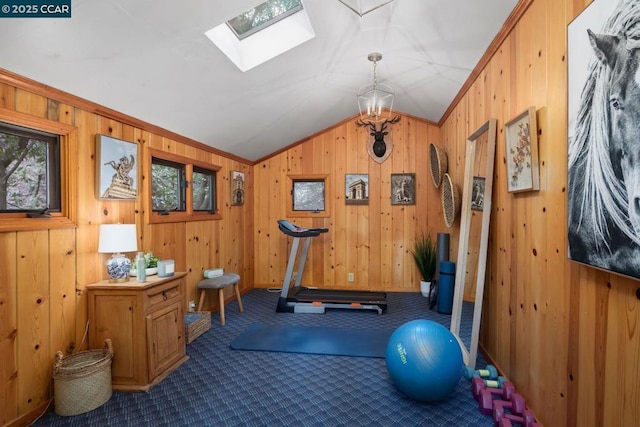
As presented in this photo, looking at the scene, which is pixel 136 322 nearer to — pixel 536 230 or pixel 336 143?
pixel 536 230

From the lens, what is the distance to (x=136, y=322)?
7.16 feet

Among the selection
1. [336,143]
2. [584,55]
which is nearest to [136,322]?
[584,55]

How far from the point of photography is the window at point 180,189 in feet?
10.2

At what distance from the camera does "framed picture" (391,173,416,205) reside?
4.82m

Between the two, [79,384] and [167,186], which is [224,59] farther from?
[79,384]

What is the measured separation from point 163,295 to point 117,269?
0.38m

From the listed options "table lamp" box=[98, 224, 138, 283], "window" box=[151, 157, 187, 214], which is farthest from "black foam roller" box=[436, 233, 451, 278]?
"table lamp" box=[98, 224, 138, 283]

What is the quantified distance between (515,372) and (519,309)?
1.41 feet

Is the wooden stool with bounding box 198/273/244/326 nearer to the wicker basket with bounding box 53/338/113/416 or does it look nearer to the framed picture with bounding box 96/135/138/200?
the framed picture with bounding box 96/135/138/200

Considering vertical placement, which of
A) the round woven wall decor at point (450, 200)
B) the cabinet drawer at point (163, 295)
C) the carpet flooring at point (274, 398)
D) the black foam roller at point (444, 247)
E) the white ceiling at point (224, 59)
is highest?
the white ceiling at point (224, 59)

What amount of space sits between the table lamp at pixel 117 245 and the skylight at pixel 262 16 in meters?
1.77

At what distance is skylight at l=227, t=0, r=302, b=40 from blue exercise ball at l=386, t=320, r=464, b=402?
8.56ft

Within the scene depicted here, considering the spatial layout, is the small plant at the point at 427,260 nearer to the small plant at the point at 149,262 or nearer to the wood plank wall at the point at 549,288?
the wood plank wall at the point at 549,288

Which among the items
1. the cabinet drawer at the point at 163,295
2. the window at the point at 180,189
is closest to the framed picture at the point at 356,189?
the window at the point at 180,189
